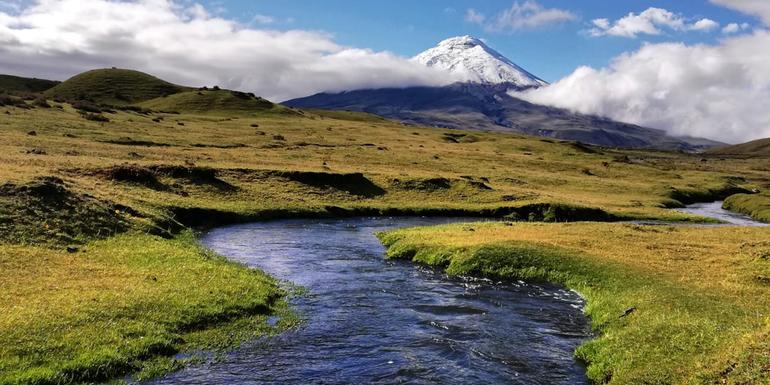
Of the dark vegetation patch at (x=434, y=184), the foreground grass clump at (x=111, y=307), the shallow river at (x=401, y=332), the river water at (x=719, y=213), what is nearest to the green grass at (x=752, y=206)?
the river water at (x=719, y=213)

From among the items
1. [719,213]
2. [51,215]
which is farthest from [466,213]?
[51,215]

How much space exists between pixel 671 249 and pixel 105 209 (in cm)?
4370

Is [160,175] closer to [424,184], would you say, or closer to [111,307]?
[424,184]

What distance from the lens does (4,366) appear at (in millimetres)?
19109

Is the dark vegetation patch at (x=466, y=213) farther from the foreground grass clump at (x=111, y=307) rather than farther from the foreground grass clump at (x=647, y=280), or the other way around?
the foreground grass clump at (x=111, y=307)

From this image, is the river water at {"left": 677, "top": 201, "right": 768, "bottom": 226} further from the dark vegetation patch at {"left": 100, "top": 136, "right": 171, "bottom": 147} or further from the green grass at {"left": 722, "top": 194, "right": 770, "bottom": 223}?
the dark vegetation patch at {"left": 100, "top": 136, "right": 171, "bottom": 147}

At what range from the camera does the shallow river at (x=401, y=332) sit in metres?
22.3

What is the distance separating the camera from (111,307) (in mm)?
25266

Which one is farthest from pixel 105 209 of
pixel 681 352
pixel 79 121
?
pixel 79 121

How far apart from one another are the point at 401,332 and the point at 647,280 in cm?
1692

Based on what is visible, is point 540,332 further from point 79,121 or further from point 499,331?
point 79,121

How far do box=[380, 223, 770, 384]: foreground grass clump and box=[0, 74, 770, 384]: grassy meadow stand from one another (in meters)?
0.14

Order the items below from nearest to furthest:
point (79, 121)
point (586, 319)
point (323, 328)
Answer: point (323, 328) < point (586, 319) < point (79, 121)

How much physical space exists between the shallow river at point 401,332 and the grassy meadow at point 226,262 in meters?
1.67
